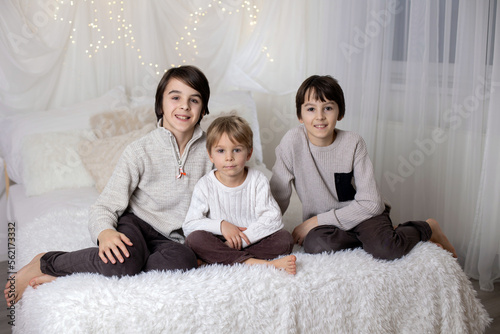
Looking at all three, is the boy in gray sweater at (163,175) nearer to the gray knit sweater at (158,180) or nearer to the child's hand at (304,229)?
the gray knit sweater at (158,180)

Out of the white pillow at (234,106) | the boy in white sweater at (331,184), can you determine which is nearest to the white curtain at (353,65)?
the white pillow at (234,106)

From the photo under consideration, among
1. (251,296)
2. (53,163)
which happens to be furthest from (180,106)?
A: (53,163)

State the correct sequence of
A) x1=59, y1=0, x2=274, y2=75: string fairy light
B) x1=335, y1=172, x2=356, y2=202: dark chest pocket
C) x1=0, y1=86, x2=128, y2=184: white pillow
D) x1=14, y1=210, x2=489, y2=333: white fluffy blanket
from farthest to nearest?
x1=59, y1=0, x2=274, y2=75: string fairy light → x1=0, y1=86, x2=128, y2=184: white pillow → x1=335, y1=172, x2=356, y2=202: dark chest pocket → x1=14, y1=210, x2=489, y2=333: white fluffy blanket

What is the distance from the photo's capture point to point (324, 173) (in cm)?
183

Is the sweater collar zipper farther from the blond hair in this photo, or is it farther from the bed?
the bed

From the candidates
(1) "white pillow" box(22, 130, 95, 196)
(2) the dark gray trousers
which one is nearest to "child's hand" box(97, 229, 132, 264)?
(2) the dark gray trousers

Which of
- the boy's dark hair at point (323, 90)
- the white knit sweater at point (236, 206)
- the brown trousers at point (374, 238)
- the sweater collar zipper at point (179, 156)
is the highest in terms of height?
the boy's dark hair at point (323, 90)

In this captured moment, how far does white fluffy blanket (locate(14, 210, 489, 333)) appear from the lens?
48.3 inches

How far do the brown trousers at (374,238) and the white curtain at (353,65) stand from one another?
2.53 feet

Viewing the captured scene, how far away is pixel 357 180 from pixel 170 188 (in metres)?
0.66

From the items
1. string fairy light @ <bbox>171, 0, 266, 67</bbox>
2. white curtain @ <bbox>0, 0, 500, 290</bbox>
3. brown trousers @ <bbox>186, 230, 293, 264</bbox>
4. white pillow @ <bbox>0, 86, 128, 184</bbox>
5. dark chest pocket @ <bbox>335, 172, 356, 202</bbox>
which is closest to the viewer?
brown trousers @ <bbox>186, 230, 293, 264</bbox>

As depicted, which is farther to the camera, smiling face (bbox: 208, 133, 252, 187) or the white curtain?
the white curtain

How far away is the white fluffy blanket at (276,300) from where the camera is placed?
1.23 m

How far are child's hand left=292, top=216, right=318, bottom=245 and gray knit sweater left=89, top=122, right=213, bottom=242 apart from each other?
15.4 inches
